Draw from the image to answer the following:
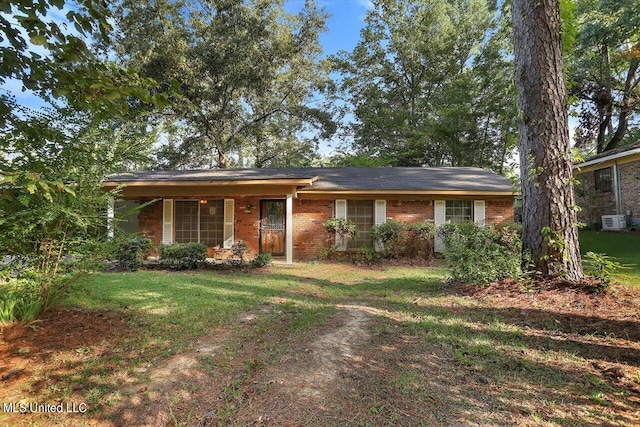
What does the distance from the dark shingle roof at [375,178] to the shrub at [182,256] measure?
220 cm

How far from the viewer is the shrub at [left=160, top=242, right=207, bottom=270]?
29.6 ft

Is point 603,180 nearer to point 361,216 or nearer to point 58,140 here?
point 361,216

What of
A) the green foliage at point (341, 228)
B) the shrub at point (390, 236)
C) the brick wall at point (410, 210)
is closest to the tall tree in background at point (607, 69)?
the brick wall at point (410, 210)

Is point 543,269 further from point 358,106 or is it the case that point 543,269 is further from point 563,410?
point 358,106

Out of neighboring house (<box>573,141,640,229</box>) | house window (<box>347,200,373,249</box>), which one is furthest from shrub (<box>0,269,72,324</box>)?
neighboring house (<box>573,141,640,229</box>)

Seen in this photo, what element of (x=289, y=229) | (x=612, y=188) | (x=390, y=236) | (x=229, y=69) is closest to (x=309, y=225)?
(x=289, y=229)

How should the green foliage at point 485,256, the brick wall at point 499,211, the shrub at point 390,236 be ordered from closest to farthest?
the green foliage at point 485,256
the shrub at point 390,236
the brick wall at point 499,211

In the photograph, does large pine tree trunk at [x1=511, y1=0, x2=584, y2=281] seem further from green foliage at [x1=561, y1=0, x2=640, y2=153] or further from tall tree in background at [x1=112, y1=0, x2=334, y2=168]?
tall tree in background at [x1=112, y1=0, x2=334, y2=168]

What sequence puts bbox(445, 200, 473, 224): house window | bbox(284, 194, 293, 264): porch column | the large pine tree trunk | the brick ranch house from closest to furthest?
the large pine tree trunk → bbox(284, 194, 293, 264): porch column → the brick ranch house → bbox(445, 200, 473, 224): house window

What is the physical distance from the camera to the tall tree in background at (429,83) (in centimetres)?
2049

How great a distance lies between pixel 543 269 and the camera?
17.0 ft

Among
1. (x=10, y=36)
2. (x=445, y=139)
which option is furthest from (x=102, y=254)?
(x=445, y=139)

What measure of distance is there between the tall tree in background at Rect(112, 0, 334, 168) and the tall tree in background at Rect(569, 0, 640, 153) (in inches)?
524

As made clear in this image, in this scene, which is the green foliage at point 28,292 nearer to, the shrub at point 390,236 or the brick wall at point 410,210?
the shrub at point 390,236
